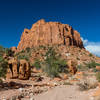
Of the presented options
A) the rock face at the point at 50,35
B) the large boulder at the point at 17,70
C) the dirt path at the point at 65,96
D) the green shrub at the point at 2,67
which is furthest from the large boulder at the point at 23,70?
the rock face at the point at 50,35

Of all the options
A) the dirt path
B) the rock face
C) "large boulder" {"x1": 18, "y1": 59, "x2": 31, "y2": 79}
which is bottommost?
the dirt path

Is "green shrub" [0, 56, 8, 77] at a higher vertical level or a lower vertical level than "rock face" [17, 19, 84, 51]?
lower

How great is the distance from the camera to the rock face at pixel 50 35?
6045cm

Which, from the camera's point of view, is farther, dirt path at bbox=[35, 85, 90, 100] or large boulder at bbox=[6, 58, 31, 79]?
large boulder at bbox=[6, 58, 31, 79]

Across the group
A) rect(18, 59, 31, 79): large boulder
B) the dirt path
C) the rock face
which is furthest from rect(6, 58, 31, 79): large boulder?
the rock face

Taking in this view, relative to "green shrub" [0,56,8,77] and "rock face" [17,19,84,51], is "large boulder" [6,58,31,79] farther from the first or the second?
"rock face" [17,19,84,51]

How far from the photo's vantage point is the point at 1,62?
821 centimetres

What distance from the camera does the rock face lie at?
6045 cm

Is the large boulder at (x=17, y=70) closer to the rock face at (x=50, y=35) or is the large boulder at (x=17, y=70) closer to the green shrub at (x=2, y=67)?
the green shrub at (x=2, y=67)

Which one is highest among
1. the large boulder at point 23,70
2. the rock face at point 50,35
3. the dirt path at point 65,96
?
the rock face at point 50,35

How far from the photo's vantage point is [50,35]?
6269 centimetres

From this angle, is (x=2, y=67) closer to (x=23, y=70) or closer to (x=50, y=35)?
(x=23, y=70)

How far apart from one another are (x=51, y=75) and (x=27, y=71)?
4104 millimetres

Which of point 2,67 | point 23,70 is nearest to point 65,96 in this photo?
point 2,67
